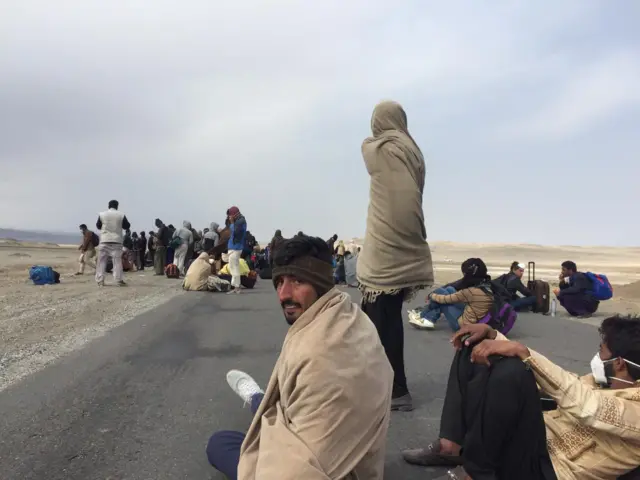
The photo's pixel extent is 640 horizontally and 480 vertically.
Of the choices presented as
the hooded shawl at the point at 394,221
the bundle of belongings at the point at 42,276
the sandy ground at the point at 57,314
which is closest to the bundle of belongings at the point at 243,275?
the sandy ground at the point at 57,314

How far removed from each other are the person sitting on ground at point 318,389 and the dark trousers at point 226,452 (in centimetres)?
56

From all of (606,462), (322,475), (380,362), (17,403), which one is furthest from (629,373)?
(17,403)

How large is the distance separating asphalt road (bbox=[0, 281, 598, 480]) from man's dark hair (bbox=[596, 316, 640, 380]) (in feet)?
4.16

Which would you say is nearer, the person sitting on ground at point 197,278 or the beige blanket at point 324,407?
the beige blanket at point 324,407

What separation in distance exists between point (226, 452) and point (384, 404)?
1.15 m

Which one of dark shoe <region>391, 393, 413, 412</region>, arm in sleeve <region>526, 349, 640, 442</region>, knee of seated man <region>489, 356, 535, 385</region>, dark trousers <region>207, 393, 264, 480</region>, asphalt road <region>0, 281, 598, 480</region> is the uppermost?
knee of seated man <region>489, 356, 535, 385</region>

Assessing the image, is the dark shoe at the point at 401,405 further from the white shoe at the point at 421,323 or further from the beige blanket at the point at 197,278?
the beige blanket at the point at 197,278

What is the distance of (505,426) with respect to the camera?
2.53 metres

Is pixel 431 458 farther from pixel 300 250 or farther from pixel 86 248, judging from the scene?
pixel 86 248

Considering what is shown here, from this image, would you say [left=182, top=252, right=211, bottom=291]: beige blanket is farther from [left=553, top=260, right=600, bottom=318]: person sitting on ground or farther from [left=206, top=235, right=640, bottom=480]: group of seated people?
[left=206, top=235, right=640, bottom=480]: group of seated people

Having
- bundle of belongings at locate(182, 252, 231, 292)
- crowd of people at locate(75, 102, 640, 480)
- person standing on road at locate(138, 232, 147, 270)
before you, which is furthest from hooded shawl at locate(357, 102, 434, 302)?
person standing on road at locate(138, 232, 147, 270)

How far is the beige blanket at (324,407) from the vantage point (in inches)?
80.3

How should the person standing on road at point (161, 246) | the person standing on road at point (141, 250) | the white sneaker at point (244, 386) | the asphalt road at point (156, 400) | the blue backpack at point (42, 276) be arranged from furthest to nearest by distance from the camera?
the person standing on road at point (141, 250), the person standing on road at point (161, 246), the blue backpack at point (42, 276), the white sneaker at point (244, 386), the asphalt road at point (156, 400)

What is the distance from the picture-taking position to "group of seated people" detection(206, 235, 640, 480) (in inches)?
→ 81.4
